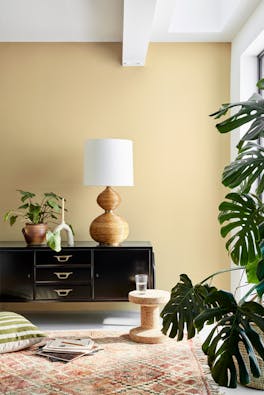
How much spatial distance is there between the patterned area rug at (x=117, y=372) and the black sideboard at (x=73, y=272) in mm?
673

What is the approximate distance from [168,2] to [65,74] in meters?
1.27

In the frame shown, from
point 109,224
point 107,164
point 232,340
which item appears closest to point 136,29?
point 107,164

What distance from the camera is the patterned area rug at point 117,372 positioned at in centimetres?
271

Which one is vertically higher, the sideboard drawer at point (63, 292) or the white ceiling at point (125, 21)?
the white ceiling at point (125, 21)

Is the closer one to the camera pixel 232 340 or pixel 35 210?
pixel 232 340

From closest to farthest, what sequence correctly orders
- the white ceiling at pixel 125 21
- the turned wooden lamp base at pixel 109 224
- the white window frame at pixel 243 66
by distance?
the white ceiling at pixel 125 21 → the white window frame at pixel 243 66 → the turned wooden lamp base at pixel 109 224

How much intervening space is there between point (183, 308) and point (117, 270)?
1.66 meters

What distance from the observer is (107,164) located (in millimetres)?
4137

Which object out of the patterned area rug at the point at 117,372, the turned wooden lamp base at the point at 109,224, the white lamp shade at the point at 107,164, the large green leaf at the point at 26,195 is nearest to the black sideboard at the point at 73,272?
the turned wooden lamp base at the point at 109,224

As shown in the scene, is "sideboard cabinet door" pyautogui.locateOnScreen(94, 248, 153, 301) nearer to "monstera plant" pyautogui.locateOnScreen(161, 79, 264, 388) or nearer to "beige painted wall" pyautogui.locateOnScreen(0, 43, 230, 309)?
"beige painted wall" pyautogui.locateOnScreen(0, 43, 230, 309)

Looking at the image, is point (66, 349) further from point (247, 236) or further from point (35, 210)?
point (247, 236)

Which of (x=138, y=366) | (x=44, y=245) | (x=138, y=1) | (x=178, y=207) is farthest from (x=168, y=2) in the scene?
(x=138, y=366)

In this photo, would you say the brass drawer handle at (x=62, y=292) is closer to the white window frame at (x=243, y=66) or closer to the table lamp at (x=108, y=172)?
the table lamp at (x=108, y=172)

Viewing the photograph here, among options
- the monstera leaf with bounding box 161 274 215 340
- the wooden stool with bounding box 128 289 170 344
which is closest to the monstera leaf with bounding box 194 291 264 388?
the monstera leaf with bounding box 161 274 215 340
